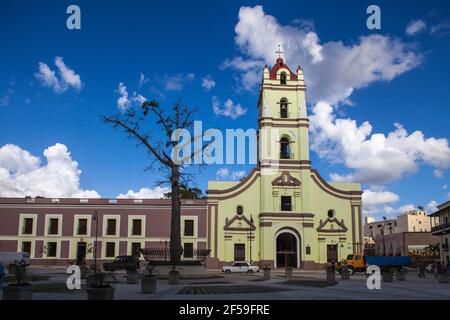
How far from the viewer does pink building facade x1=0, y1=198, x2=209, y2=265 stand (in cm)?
4844

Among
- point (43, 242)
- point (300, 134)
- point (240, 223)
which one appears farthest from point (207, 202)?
point (43, 242)

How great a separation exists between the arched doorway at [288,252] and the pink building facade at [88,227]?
25.9ft

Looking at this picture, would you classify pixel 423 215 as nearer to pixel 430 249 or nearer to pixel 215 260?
pixel 430 249

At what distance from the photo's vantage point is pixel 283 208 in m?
49.8

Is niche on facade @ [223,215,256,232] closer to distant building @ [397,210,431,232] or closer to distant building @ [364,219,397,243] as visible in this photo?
distant building @ [364,219,397,243]

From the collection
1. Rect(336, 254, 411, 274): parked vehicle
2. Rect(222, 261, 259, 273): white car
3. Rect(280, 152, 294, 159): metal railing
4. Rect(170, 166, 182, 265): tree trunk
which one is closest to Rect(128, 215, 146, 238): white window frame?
Rect(222, 261, 259, 273): white car

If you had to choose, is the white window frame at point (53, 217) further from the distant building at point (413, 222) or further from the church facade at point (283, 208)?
the distant building at point (413, 222)

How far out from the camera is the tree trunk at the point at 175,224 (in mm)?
27891

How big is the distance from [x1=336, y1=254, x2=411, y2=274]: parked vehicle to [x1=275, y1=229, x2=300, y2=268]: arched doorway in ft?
26.7


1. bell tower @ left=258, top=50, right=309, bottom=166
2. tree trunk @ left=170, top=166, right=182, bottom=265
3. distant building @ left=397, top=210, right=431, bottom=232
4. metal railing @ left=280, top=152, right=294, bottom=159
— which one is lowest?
tree trunk @ left=170, top=166, right=182, bottom=265

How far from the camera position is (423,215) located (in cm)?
10950
